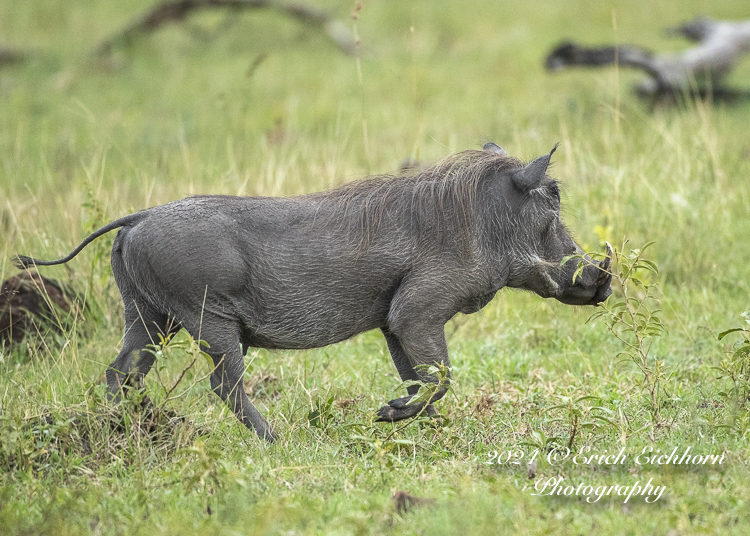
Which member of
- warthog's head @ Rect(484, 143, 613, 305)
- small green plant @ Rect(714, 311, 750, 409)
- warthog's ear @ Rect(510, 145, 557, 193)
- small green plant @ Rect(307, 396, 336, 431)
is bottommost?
small green plant @ Rect(307, 396, 336, 431)

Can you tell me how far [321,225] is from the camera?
3631 mm

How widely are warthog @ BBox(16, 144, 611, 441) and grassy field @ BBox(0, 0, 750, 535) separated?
0.70 feet

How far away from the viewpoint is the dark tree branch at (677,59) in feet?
28.9

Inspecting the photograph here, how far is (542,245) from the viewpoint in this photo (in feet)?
12.8

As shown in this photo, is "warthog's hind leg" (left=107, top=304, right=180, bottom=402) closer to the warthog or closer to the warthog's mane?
the warthog

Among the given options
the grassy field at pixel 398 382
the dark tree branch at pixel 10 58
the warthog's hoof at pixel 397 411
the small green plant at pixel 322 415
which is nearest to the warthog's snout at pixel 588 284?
the grassy field at pixel 398 382

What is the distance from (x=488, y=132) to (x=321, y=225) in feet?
17.3

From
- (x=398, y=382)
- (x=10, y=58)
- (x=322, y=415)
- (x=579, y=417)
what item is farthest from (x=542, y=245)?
(x=10, y=58)

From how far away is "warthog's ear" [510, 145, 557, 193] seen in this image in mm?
3723

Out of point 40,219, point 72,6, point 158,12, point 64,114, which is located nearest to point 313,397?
point 40,219

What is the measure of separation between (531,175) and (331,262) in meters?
0.94

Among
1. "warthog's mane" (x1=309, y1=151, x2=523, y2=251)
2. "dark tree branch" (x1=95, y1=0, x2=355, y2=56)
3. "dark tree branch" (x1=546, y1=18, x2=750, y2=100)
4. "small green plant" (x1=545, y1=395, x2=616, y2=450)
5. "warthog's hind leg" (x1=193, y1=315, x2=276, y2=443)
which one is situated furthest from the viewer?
"dark tree branch" (x1=95, y1=0, x2=355, y2=56)

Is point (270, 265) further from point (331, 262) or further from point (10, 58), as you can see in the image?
point (10, 58)

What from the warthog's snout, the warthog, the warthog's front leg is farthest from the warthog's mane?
the warthog's snout
